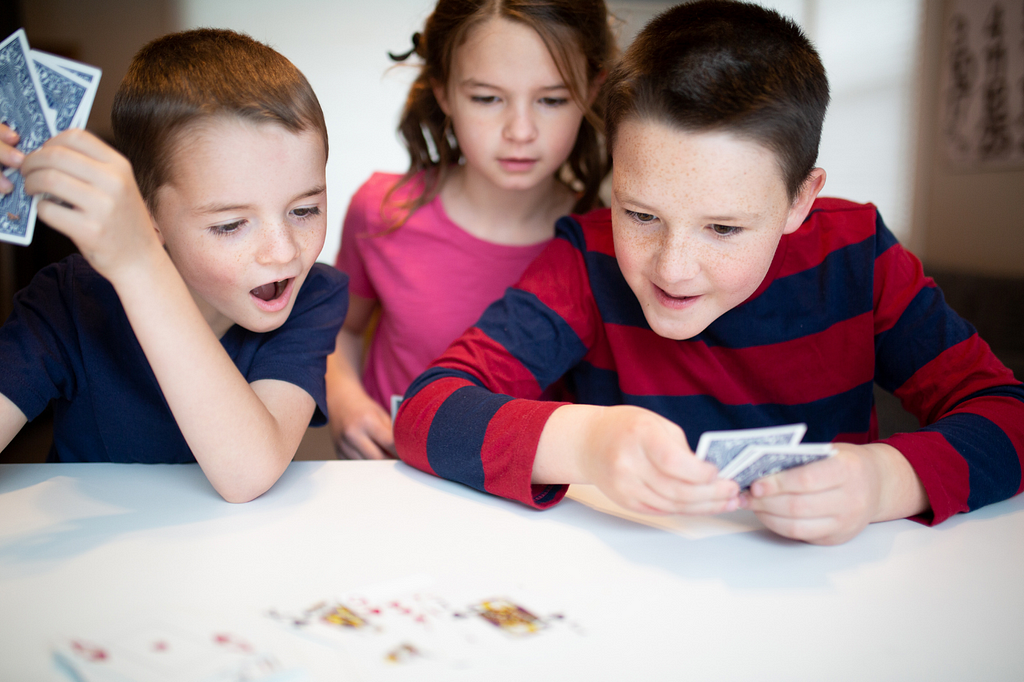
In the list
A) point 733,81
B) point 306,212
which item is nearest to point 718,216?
point 733,81

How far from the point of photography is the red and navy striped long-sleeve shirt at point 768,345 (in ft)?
3.52

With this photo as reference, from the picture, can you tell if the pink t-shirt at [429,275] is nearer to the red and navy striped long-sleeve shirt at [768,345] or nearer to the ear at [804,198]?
the red and navy striped long-sleeve shirt at [768,345]

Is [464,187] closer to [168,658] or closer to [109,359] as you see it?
[109,359]

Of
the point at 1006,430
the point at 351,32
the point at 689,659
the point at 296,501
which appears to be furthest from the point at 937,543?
the point at 351,32

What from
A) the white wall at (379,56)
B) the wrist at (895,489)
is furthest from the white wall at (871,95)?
the wrist at (895,489)

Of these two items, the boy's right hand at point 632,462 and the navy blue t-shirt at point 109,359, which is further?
the navy blue t-shirt at point 109,359

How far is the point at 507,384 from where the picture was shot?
109 cm

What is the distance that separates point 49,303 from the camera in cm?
104

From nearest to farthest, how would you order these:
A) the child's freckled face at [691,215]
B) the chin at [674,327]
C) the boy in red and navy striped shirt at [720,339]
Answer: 1. the boy in red and navy striped shirt at [720,339]
2. the child's freckled face at [691,215]
3. the chin at [674,327]

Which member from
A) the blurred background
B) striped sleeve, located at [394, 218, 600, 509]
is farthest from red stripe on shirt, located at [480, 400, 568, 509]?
the blurred background

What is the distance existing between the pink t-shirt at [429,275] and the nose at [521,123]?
0.31 meters

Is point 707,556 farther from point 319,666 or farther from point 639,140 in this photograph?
point 639,140

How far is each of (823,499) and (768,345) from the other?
444mm

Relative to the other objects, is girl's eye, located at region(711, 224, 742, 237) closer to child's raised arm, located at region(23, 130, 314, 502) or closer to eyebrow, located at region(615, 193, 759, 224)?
→ eyebrow, located at region(615, 193, 759, 224)
